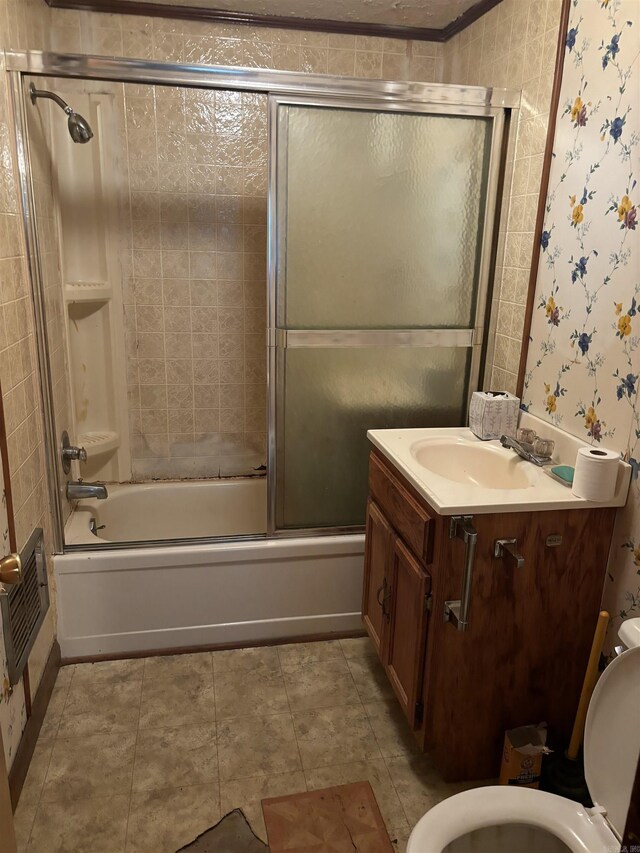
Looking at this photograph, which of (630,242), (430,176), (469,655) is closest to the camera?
(630,242)

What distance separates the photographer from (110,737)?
1943 mm

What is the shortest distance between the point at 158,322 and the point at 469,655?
6.40 feet

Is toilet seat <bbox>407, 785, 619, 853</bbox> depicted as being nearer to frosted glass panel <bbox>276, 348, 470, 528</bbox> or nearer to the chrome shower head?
frosted glass panel <bbox>276, 348, 470, 528</bbox>

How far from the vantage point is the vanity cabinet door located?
199 centimetres

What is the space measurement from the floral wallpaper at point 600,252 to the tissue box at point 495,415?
0.14 metres

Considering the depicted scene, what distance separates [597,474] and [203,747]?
4.55 ft

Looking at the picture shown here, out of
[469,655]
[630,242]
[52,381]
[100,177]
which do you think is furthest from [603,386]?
[100,177]

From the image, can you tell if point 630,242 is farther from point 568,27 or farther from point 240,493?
point 240,493

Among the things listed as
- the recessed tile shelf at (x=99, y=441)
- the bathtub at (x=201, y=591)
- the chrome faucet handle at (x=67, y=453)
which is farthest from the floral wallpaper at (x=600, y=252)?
the recessed tile shelf at (x=99, y=441)

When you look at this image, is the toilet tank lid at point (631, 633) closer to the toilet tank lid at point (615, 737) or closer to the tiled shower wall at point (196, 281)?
the toilet tank lid at point (615, 737)

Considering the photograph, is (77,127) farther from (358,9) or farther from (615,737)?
(615,737)

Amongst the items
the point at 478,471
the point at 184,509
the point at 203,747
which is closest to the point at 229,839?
the point at 203,747

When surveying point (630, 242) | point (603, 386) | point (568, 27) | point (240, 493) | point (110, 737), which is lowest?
point (110, 737)

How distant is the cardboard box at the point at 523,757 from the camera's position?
5.46 feet
